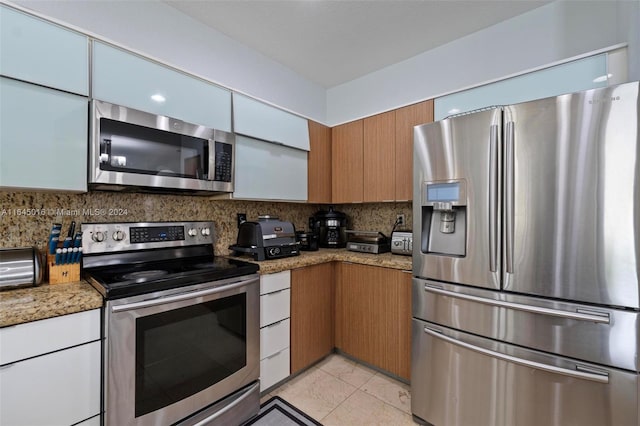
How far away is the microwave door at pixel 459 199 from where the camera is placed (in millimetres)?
1402

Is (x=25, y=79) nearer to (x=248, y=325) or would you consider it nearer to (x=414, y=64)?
(x=248, y=325)

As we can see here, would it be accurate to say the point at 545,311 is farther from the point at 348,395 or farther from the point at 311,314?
the point at 311,314

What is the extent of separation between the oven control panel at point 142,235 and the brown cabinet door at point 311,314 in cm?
76

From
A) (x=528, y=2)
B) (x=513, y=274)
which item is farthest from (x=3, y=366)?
(x=528, y=2)

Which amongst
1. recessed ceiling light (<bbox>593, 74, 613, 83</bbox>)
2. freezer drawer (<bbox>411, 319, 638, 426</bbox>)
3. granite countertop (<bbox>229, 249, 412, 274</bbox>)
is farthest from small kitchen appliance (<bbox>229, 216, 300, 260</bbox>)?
recessed ceiling light (<bbox>593, 74, 613, 83</bbox>)

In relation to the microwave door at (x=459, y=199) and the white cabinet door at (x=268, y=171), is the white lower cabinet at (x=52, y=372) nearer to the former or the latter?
the white cabinet door at (x=268, y=171)

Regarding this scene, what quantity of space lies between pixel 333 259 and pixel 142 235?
1387 mm

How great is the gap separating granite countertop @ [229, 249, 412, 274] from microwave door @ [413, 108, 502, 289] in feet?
1.01

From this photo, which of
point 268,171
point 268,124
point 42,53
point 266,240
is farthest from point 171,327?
point 268,124

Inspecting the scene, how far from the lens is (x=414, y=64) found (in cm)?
241

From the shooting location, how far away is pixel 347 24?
2021mm

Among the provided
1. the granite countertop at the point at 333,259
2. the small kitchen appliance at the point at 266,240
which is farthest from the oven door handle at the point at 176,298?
the small kitchen appliance at the point at 266,240

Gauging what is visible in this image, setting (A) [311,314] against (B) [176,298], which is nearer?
(B) [176,298]

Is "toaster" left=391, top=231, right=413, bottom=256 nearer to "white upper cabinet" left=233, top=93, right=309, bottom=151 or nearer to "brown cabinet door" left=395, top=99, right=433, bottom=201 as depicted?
"brown cabinet door" left=395, top=99, right=433, bottom=201
